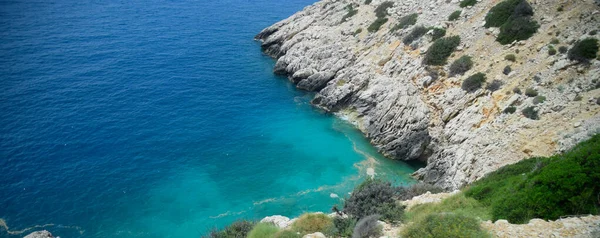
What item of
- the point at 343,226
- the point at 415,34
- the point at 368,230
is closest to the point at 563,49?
the point at 415,34

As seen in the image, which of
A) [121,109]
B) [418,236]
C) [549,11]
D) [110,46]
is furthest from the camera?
[110,46]

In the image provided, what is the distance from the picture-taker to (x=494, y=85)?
36375mm

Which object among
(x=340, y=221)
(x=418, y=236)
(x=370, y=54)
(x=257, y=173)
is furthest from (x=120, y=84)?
(x=418, y=236)

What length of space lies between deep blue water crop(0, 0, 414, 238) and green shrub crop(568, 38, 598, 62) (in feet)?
62.8

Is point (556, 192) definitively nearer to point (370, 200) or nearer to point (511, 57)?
point (370, 200)

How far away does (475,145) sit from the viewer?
32.4 meters

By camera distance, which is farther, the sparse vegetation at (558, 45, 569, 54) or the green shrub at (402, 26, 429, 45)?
the green shrub at (402, 26, 429, 45)

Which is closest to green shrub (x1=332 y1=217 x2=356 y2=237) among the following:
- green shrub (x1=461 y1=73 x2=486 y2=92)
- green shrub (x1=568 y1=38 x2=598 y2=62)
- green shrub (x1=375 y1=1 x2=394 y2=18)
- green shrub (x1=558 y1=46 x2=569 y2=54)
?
green shrub (x1=461 y1=73 x2=486 y2=92)

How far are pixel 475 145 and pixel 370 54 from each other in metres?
24.2

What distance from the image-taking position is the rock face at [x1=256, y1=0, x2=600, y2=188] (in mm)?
29266

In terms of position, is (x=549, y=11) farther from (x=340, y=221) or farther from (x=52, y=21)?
(x=52, y=21)

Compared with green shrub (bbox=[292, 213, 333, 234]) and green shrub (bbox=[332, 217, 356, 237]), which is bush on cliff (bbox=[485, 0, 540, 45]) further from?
green shrub (bbox=[292, 213, 333, 234])

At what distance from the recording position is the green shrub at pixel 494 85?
36000mm

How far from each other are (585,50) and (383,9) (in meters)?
32.2
